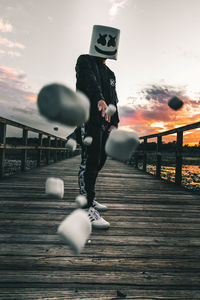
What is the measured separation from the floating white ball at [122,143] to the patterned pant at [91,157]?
0.72 m

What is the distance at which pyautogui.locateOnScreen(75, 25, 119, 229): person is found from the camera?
2.02ft

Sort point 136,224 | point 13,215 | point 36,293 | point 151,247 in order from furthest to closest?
1. point 13,215
2. point 136,224
3. point 151,247
4. point 36,293

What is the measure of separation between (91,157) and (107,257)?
1.99 feet

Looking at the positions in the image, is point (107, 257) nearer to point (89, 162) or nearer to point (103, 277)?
point (103, 277)

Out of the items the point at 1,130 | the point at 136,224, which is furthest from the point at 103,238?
the point at 1,130

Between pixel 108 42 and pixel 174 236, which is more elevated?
pixel 108 42

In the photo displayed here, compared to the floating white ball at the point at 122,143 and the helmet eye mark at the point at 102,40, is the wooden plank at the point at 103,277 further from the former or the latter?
the helmet eye mark at the point at 102,40

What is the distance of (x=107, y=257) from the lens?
1.19 m

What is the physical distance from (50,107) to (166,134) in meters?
4.27

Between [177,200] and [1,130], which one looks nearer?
[177,200]

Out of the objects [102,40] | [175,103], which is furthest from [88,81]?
[175,103]

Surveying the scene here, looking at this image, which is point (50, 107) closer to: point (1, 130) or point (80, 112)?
point (80, 112)

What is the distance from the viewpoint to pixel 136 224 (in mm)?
1748

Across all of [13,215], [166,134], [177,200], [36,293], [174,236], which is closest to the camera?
[36,293]
